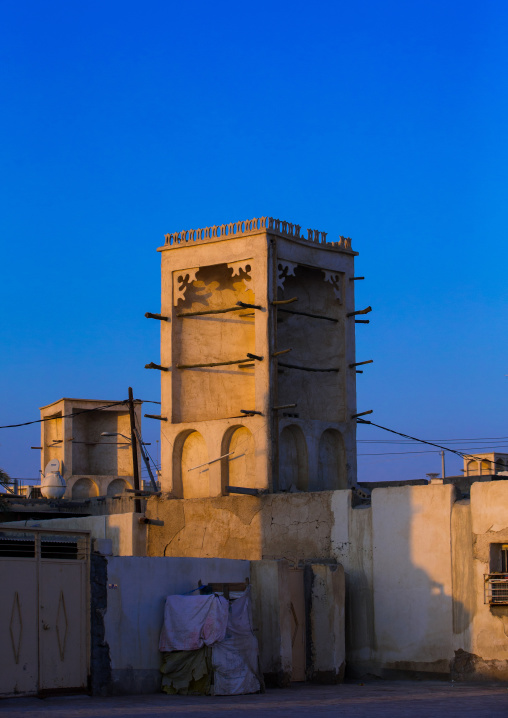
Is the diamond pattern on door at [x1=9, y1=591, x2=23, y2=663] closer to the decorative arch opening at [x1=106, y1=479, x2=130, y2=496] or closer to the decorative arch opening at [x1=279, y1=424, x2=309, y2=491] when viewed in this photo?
the decorative arch opening at [x1=279, y1=424, x2=309, y2=491]

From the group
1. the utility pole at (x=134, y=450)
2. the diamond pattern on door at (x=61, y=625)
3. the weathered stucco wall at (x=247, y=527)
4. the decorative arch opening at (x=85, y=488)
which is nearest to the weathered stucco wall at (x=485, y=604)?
the weathered stucco wall at (x=247, y=527)

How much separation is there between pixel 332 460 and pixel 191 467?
3.26 meters

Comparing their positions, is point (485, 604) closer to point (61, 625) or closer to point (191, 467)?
point (61, 625)

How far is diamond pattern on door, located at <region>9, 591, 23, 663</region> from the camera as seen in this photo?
1452cm

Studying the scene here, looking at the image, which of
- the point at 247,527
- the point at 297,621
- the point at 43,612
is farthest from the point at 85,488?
the point at 43,612

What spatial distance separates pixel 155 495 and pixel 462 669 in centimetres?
858

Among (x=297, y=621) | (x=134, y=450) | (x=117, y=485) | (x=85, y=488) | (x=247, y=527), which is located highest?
(x=134, y=450)

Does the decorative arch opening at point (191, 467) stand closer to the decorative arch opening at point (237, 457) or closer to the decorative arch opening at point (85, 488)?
the decorative arch opening at point (237, 457)

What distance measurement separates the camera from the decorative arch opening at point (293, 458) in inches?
945

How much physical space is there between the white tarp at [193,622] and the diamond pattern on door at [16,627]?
255 cm

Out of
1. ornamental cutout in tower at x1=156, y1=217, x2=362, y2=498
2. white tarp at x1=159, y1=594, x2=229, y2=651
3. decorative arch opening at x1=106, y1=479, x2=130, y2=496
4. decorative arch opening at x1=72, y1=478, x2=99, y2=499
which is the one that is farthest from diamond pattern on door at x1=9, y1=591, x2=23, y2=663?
decorative arch opening at x1=106, y1=479, x2=130, y2=496

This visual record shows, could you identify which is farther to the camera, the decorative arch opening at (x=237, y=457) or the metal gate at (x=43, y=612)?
the decorative arch opening at (x=237, y=457)

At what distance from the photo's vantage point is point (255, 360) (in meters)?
23.9

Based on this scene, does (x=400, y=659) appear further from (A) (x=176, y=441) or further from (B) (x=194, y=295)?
(B) (x=194, y=295)
